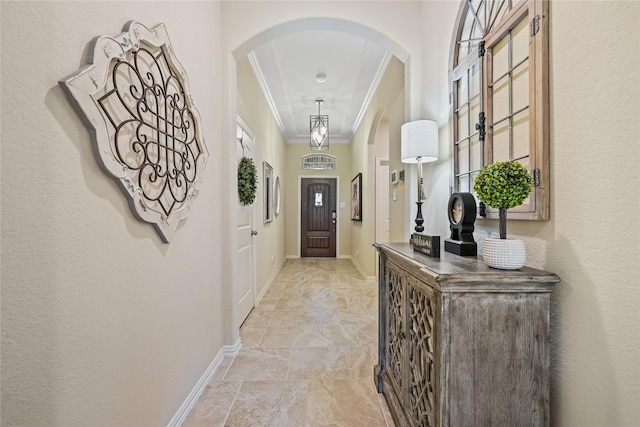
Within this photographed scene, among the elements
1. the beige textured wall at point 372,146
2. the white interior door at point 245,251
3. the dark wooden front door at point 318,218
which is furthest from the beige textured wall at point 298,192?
the white interior door at point 245,251

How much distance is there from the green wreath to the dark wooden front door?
13.2 feet

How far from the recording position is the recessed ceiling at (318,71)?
9.86 ft

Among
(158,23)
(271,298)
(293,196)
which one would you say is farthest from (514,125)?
(293,196)

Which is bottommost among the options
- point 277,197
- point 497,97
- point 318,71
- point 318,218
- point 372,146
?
point 318,218

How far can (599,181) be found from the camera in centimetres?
84

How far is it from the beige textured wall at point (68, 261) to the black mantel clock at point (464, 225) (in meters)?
1.44

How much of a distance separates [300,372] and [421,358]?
1204mm

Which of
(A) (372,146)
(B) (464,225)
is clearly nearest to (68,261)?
(B) (464,225)

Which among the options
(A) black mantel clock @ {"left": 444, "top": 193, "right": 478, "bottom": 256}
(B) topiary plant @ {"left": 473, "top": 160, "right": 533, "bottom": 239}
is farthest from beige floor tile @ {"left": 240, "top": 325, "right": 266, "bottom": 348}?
(B) topiary plant @ {"left": 473, "top": 160, "right": 533, "bottom": 239}

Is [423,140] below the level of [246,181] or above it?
above

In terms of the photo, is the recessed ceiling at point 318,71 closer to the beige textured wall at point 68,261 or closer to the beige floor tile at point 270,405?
the beige textured wall at point 68,261

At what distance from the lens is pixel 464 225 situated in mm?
1300

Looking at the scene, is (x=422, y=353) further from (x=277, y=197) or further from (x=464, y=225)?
(x=277, y=197)

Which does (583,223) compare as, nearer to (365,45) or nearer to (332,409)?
(332,409)
